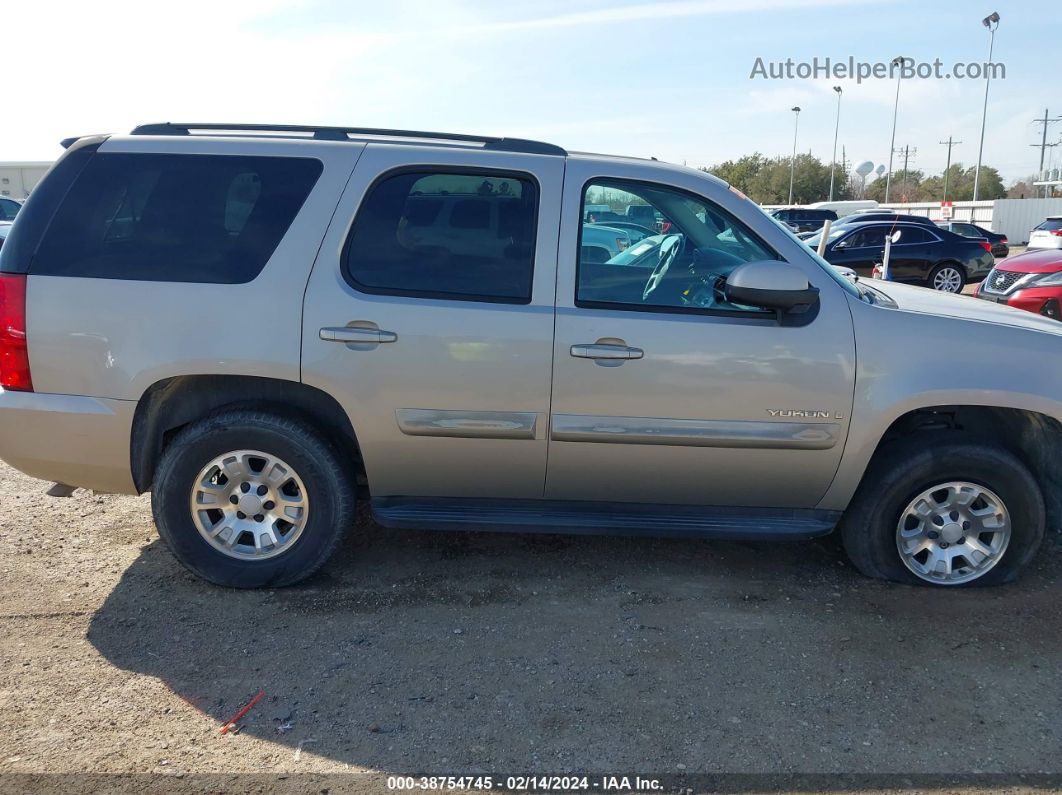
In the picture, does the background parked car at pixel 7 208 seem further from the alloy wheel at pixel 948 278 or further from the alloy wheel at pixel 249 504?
the alloy wheel at pixel 948 278

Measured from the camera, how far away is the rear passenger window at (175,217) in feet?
12.2

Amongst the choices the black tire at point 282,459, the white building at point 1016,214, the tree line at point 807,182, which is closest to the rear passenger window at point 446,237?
the black tire at point 282,459

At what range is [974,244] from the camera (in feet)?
53.8

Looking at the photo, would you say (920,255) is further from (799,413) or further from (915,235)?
(799,413)

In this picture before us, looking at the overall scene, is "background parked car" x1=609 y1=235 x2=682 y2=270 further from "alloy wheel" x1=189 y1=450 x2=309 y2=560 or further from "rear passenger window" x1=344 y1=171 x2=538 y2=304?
"alloy wheel" x1=189 y1=450 x2=309 y2=560

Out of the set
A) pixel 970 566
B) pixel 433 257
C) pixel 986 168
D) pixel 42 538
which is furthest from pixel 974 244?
pixel 986 168

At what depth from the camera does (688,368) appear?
369 centimetres

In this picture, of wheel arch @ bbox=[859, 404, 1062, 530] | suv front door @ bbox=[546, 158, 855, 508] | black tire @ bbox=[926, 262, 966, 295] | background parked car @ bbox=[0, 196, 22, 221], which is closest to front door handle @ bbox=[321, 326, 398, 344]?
suv front door @ bbox=[546, 158, 855, 508]

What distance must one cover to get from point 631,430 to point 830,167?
6896cm

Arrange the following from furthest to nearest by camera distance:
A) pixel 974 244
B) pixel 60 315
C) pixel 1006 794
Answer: pixel 974 244 → pixel 60 315 → pixel 1006 794

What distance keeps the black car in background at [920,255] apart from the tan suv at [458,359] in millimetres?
13119

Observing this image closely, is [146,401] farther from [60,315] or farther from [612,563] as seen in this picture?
[612,563]

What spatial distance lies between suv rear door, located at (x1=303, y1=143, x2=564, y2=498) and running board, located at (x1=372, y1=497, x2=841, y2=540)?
19 centimetres

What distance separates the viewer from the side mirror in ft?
11.7
